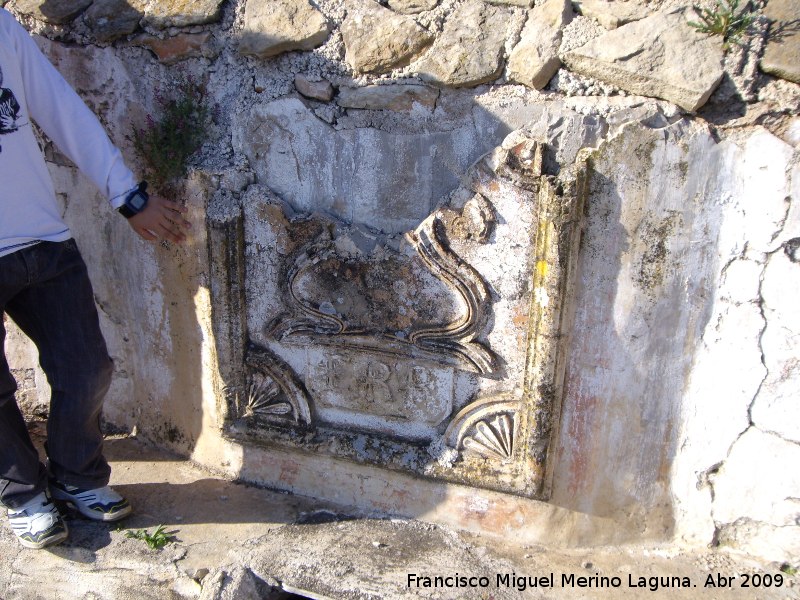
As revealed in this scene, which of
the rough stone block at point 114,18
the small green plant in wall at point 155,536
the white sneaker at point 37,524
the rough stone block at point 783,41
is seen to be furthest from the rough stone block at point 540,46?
the white sneaker at point 37,524

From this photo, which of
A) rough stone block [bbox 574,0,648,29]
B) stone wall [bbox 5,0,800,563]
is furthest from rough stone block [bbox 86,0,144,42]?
rough stone block [bbox 574,0,648,29]

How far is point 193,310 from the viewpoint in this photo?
9.21 feet

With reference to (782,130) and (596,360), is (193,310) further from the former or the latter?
(782,130)

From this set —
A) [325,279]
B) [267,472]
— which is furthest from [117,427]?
[325,279]

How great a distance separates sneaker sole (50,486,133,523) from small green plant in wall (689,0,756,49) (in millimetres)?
2468

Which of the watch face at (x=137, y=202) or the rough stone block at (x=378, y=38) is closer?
the rough stone block at (x=378, y=38)

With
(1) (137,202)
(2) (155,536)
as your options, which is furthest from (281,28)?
(2) (155,536)

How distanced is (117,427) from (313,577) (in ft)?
4.19

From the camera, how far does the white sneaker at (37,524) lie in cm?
260

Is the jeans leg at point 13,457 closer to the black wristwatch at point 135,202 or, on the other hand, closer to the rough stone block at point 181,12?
the black wristwatch at point 135,202

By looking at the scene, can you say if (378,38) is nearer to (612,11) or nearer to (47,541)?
(612,11)

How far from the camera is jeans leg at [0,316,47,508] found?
2.47 metres

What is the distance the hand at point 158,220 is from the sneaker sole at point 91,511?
1010 mm

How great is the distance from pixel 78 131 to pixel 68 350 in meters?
0.72
